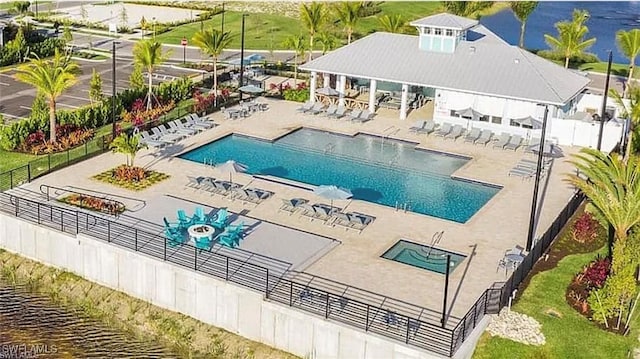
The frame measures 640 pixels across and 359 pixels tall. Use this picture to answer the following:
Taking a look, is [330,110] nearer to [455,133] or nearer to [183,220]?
[455,133]

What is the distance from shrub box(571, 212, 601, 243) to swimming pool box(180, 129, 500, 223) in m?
4.07

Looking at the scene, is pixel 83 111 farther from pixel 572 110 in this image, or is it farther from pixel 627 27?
pixel 627 27

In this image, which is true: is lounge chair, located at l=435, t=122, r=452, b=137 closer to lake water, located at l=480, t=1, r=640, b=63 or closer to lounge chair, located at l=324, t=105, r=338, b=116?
lounge chair, located at l=324, t=105, r=338, b=116

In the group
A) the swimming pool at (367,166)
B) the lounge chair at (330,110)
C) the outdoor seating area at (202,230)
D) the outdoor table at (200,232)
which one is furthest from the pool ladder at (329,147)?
the outdoor table at (200,232)

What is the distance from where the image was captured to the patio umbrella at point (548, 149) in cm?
3925

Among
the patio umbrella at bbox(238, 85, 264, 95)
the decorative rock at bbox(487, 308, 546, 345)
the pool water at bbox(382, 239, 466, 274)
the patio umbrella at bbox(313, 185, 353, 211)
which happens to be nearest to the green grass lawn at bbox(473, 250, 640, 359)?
the decorative rock at bbox(487, 308, 546, 345)

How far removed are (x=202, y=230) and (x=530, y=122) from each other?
2085 cm

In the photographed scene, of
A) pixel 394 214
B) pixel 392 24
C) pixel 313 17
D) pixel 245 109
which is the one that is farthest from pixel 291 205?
pixel 392 24

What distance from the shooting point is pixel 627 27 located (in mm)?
95562

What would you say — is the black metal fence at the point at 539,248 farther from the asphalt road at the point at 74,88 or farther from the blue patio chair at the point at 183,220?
the asphalt road at the point at 74,88

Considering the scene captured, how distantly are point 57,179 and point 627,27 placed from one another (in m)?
79.2

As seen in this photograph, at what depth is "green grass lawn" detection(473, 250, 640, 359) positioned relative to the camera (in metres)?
23.5

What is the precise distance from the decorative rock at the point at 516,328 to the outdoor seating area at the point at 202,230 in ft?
30.3

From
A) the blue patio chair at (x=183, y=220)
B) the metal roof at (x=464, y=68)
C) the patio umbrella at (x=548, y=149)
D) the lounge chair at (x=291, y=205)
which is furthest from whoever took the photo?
the metal roof at (x=464, y=68)
